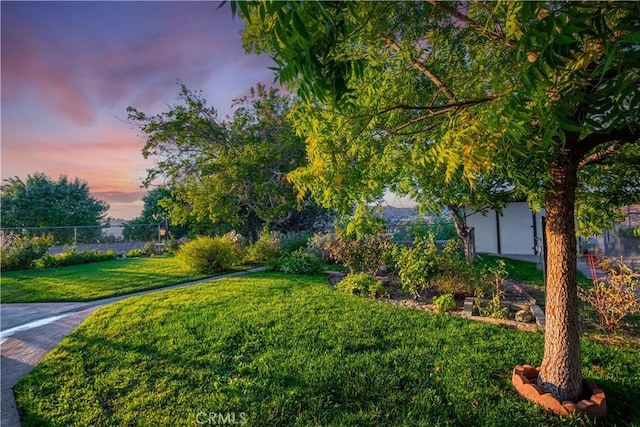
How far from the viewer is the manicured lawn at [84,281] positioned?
7.62 m

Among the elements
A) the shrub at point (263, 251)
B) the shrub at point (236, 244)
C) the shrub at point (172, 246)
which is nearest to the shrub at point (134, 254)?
the shrub at point (172, 246)

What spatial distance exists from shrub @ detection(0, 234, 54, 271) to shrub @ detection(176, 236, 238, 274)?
652 centimetres

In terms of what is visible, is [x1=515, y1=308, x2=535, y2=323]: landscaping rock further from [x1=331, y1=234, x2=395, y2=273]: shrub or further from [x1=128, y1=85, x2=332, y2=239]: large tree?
[x1=128, y1=85, x2=332, y2=239]: large tree

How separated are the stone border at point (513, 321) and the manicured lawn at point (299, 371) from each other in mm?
288

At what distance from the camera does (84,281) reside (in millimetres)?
9242

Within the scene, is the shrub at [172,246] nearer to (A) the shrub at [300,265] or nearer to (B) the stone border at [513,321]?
(A) the shrub at [300,265]

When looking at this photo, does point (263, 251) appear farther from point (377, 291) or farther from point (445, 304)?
point (445, 304)

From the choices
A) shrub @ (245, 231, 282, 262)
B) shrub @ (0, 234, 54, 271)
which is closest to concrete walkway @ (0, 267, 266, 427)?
shrub @ (245, 231, 282, 262)

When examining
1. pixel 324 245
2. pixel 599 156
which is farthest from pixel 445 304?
pixel 324 245

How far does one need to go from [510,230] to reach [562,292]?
1351 centimetres

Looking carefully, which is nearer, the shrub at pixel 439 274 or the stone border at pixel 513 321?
the stone border at pixel 513 321

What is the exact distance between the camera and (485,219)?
597 inches

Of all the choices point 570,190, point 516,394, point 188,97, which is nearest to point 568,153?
point 570,190

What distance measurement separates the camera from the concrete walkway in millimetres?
3453
